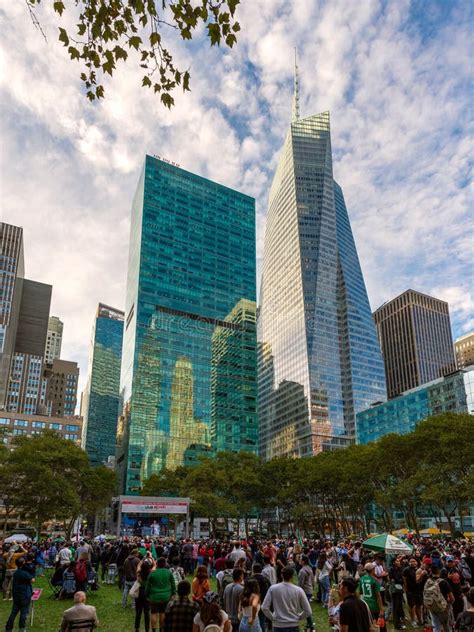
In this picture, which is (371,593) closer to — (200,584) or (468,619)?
(468,619)

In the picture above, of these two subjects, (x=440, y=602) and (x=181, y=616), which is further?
(x=440, y=602)

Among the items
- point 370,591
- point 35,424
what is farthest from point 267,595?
point 35,424

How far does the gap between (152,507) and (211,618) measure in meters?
40.2

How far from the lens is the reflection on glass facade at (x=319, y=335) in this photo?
16762cm

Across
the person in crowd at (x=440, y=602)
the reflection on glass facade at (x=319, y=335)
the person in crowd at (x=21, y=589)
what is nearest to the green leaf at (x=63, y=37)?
the person in crowd at (x=21, y=589)

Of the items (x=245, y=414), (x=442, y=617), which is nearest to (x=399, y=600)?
(x=442, y=617)

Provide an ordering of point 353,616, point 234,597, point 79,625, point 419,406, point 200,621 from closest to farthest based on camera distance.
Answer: point 353,616, point 200,621, point 79,625, point 234,597, point 419,406

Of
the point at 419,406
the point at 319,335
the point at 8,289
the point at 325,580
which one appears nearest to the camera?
the point at 325,580

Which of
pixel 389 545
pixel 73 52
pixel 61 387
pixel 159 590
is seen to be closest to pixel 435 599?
pixel 159 590

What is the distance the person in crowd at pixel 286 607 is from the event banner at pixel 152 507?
124 feet

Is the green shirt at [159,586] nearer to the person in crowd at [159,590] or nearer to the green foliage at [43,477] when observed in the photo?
the person in crowd at [159,590]

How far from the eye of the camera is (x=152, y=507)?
45188mm

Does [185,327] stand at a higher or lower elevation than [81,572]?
higher

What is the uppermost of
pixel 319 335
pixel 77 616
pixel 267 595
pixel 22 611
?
pixel 319 335
